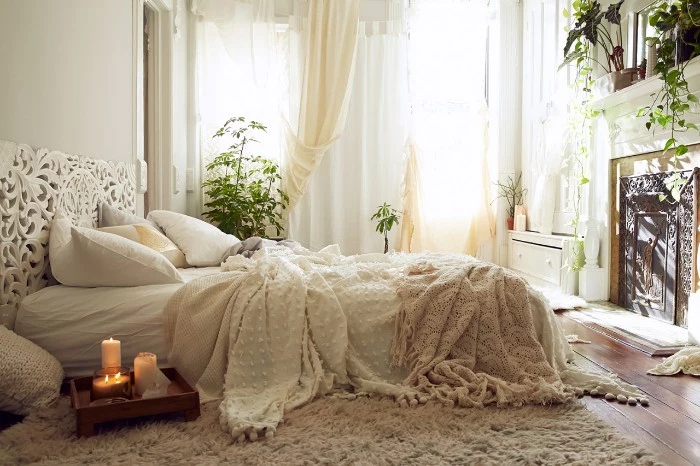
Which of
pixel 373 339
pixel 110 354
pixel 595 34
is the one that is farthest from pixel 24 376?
pixel 595 34

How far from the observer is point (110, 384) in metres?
1.88

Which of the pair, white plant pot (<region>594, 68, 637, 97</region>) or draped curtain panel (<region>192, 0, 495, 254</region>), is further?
draped curtain panel (<region>192, 0, 495, 254</region>)

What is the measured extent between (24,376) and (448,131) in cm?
445

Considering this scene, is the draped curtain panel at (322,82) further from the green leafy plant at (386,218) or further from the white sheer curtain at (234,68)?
the green leafy plant at (386,218)

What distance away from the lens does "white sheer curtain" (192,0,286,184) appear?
5168 millimetres

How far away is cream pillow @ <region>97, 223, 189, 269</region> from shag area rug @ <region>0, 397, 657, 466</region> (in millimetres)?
946

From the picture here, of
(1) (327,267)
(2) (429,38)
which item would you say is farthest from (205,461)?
(2) (429,38)

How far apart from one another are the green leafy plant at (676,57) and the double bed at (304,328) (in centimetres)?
145

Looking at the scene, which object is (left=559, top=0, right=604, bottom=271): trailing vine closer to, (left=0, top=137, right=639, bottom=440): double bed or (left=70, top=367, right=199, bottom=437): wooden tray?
(left=0, top=137, right=639, bottom=440): double bed

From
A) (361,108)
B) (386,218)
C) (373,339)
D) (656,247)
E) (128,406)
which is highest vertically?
(361,108)

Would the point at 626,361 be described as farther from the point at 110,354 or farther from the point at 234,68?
the point at 234,68

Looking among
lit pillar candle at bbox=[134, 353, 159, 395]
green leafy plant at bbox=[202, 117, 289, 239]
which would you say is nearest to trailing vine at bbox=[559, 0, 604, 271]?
green leafy plant at bbox=[202, 117, 289, 239]

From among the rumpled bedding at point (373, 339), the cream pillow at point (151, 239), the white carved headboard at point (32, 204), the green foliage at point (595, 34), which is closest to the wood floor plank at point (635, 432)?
the rumpled bedding at point (373, 339)

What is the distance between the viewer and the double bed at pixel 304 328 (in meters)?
2.16
